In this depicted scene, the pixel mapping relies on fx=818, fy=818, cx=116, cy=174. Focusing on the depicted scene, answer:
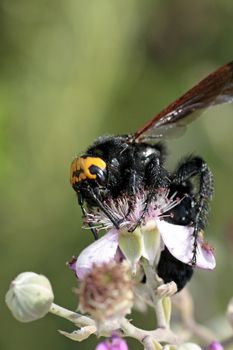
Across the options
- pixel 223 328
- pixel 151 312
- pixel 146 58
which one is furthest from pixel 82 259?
pixel 146 58

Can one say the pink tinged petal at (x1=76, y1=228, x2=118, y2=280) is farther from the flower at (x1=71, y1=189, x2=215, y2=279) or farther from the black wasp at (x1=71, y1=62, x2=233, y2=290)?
the black wasp at (x1=71, y1=62, x2=233, y2=290)

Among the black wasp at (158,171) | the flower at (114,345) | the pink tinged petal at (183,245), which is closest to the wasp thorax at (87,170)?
the black wasp at (158,171)

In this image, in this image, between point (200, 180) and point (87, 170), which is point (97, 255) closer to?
point (87, 170)

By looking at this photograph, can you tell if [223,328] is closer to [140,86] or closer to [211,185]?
[211,185]

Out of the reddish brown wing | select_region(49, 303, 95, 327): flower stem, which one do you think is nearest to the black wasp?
the reddish brown wing

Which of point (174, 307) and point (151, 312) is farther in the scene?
point (151, 312)

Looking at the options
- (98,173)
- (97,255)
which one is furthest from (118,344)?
(98,173)

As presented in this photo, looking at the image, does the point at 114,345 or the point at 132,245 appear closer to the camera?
the point at 114,345
